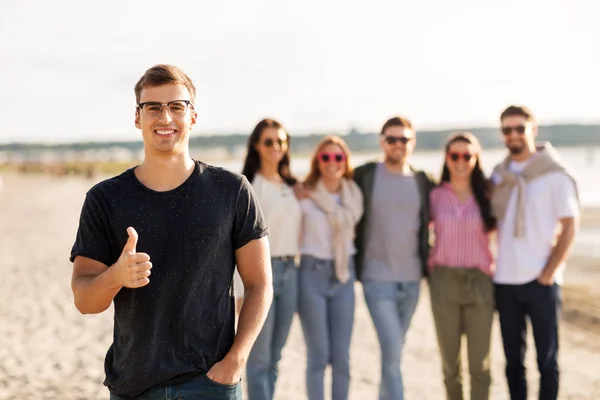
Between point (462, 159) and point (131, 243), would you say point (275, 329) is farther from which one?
point (131, 243)

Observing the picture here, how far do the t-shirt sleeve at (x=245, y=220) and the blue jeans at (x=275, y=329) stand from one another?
7.63 feet

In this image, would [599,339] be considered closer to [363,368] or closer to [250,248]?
[363,368]

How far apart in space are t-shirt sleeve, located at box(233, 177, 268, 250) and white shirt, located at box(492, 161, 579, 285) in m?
2.85

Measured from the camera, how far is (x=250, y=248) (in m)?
2.60

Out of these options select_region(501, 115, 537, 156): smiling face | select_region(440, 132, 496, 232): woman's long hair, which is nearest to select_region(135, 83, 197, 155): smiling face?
select_region(440, 132, 496, 232): woman's long hair

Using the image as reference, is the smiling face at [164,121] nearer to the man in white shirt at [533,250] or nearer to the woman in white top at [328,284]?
the woman in white top at [328,284]

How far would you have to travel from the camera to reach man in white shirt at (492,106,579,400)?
4902 millimetres

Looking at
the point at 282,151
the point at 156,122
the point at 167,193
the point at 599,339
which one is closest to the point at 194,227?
the point at 167,193

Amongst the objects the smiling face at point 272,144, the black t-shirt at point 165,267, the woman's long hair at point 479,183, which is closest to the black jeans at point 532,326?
the woman's long hair at point 479,183

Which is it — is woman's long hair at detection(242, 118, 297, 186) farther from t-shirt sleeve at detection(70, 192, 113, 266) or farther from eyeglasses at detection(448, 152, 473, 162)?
t-shirt sleeve at detection(70, 192, 113, 266)

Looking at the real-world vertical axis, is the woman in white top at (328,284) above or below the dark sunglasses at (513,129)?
below

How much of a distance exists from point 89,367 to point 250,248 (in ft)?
18.0

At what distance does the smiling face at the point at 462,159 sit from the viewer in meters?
5.07

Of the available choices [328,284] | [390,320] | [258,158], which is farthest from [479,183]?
[258,158]
